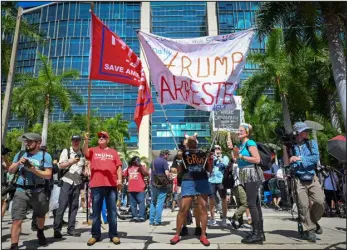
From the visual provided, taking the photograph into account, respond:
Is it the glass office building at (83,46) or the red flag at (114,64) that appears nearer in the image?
the red flag at (114,64)

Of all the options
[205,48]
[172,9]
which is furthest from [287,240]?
[172,9]

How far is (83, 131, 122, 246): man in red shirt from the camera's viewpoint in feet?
16.9

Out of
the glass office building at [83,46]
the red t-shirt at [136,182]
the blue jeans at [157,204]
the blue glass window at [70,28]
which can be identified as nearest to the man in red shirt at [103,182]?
the blue jeans at [157,204]

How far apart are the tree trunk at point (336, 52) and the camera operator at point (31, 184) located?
710 cm

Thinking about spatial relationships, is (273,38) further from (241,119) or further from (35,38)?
(35,38)

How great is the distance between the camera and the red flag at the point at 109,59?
5.78 metres

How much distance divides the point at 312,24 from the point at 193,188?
8.85 meters

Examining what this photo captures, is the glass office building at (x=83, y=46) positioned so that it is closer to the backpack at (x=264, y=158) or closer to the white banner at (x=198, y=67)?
the white banner at (x=198, y=67)

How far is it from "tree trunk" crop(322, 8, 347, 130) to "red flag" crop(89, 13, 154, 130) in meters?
5.19

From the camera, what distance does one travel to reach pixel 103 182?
17.1 feet

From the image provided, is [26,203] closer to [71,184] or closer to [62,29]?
[71,184]

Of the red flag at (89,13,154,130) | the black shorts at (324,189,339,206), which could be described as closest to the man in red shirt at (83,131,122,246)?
the red flag at (89,13,154,130)

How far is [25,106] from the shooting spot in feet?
78.2

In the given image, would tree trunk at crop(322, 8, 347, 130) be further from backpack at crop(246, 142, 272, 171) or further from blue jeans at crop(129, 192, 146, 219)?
blue jeans at crop(129, 192, 146, 219)
